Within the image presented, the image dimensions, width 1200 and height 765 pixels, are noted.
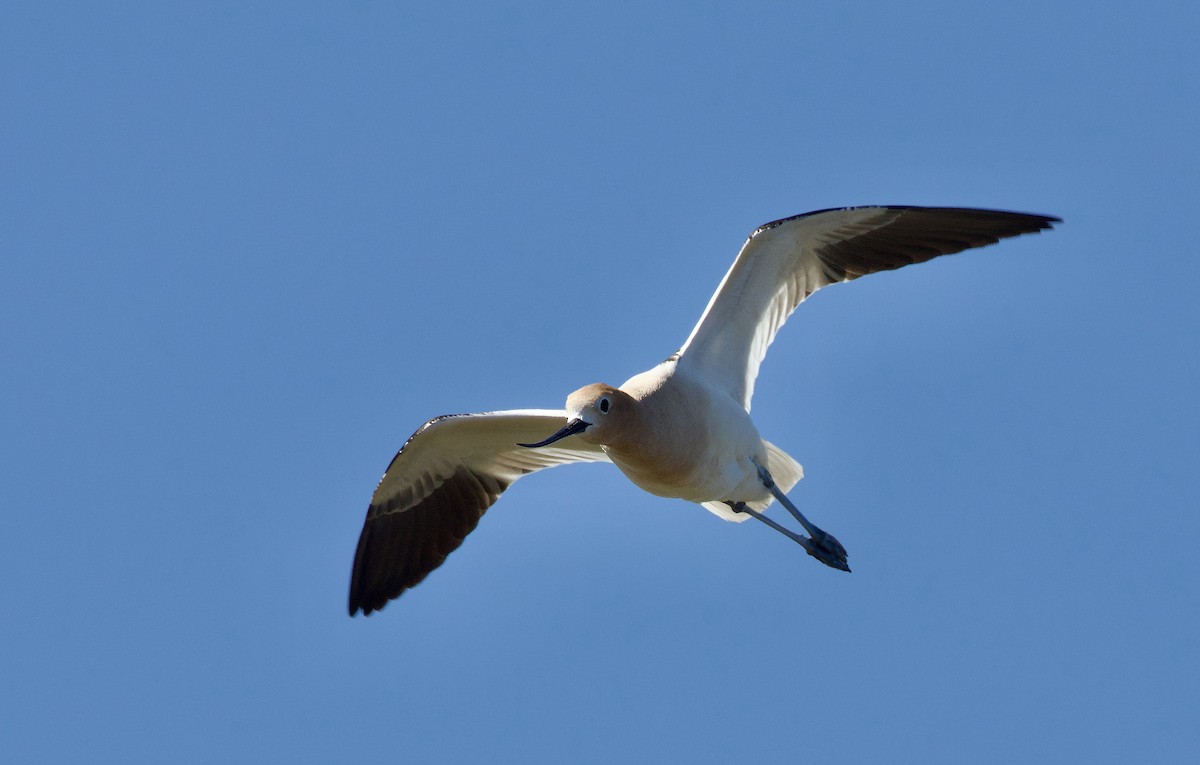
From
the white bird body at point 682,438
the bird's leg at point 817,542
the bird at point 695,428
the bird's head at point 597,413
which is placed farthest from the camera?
the bird's leg at point 817,542

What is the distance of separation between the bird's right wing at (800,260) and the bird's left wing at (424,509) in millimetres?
1402

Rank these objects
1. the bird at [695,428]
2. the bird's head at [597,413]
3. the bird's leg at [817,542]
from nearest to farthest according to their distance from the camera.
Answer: the bird's head at [597,413] → the bird at [695,428] → the bird's leg at [817,542]

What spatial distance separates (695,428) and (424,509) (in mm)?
2714

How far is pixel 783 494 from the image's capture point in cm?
1116

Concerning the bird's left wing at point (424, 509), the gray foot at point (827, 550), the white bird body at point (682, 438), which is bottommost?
the gray foot at point (827, 550)

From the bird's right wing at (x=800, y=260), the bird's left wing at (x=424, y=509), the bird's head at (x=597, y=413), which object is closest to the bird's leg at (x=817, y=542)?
the bird's right wing at (x=800, y=260)

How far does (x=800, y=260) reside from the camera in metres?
11.1

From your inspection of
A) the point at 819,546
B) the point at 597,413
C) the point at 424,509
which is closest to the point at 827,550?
the point at 819,546

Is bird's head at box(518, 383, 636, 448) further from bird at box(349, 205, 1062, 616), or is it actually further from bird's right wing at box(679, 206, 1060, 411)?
bird's right wing at box(679, 206, 1060, 411)

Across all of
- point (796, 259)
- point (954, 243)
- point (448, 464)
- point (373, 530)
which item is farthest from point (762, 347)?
point (373, 530)

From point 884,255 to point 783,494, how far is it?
1.84 meters

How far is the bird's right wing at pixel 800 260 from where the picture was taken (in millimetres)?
10664

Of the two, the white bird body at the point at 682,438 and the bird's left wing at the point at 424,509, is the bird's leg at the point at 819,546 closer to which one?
the white bird body at the point at 682,438

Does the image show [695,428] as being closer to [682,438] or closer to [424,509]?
[682,438]
